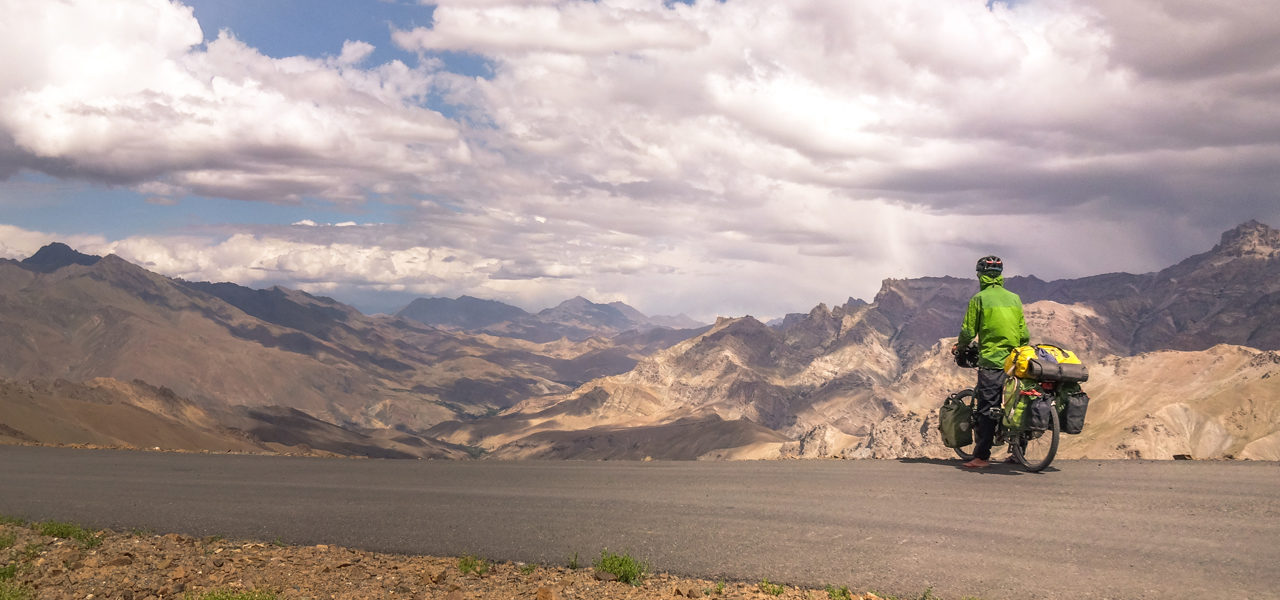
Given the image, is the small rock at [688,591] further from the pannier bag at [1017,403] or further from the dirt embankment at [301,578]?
the pannier bag at [1017,403]

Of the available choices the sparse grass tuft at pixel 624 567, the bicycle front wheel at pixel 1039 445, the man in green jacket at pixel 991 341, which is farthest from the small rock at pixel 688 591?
the bicycle front wheel at pixel 1039 445

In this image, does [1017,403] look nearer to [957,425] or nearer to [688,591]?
[957,425]

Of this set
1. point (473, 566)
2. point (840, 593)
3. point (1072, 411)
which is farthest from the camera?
point (1072, 411)

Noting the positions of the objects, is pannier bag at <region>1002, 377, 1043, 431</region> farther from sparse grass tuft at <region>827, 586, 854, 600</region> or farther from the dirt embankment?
the dirt embankment

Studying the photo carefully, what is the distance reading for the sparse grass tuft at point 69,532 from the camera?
10766mm

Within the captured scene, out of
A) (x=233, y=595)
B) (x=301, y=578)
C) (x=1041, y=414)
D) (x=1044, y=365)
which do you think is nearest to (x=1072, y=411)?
(x=1041, y=414)

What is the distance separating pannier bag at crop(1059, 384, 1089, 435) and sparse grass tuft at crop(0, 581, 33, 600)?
43.1 ft

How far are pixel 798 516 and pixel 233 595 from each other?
663cm

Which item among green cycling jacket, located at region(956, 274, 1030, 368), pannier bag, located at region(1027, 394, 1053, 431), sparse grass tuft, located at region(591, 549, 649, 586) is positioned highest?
green cycling jacket, located at region(956, 274, 1030, 368)

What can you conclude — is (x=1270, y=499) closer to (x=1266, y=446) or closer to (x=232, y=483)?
(x=232, y=483)

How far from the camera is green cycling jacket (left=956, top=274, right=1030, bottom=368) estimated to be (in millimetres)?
13094

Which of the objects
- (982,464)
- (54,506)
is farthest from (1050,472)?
(54,506)

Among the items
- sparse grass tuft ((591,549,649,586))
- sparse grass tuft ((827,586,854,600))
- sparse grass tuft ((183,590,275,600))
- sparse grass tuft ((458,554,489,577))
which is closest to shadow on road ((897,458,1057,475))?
sparse grass tuft ((827,586,854,600))

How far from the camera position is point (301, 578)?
28.3 ft
